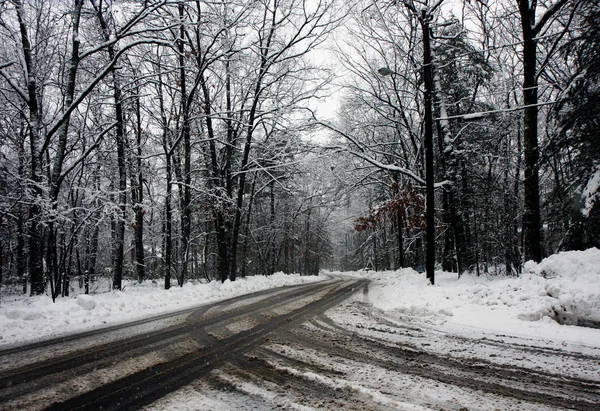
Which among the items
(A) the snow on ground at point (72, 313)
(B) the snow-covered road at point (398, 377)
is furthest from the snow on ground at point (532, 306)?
(A) the snow on ground at point (72, 313)

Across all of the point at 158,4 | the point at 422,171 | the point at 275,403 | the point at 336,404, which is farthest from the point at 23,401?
the point at 422,171

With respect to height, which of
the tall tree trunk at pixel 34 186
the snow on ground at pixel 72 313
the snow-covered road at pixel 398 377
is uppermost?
the tall tree trunk at pixel 34 186

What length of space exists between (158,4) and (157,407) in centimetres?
1128

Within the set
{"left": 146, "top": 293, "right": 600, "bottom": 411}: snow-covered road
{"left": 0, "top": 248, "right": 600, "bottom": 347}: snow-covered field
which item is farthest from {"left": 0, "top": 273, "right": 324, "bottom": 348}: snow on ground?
{"left": 146, "top": 293, "right": 600, "bottom": 411}: snow-covered road

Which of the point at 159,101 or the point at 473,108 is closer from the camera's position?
the point at 473,108

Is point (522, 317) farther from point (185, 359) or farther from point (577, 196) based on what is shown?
point (185, 359)

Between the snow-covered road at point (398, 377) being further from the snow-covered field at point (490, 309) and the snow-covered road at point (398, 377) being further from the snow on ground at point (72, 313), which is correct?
the snow on ground at point (72, 313)

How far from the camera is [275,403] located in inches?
111

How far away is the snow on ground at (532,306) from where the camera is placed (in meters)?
5.23

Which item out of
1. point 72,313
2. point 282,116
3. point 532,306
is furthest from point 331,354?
point 282,116

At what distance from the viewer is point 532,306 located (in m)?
6.11

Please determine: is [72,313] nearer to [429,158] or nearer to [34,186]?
[34,186]

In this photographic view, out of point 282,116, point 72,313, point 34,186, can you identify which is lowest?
point 72,313

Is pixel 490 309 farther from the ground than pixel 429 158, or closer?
closer
